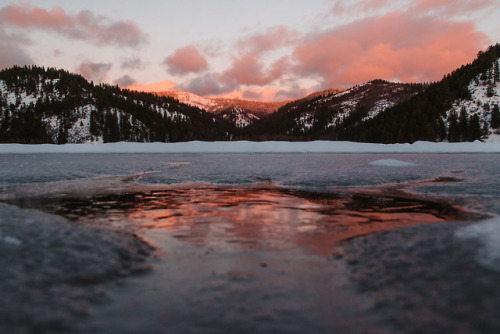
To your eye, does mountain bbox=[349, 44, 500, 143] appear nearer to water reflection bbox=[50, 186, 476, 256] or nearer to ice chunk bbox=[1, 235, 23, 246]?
water reflection bbox=[50, 186, 476, 256]

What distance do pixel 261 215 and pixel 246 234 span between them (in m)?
1.25

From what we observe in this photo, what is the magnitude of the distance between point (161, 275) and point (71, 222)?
2.81m

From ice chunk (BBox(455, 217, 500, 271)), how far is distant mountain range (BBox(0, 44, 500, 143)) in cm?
9199

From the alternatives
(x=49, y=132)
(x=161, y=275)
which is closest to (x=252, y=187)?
(x=161, y=275)

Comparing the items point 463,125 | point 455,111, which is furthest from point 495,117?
point 455,111

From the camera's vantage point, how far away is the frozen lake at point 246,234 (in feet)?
7.70

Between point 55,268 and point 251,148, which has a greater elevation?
point 251,148

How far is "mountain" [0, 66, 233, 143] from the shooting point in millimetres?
134125

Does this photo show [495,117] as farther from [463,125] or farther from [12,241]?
[12,241]

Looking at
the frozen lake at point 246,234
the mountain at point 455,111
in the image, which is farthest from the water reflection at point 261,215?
the mountain at point 455,111

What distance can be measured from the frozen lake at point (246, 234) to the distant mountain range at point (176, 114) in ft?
292

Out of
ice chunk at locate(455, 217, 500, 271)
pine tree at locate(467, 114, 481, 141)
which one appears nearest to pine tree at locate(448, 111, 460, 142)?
pine tree at locate(467, 114, 481, 141)

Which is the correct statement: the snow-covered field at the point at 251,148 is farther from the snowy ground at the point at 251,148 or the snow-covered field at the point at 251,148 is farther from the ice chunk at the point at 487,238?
the ice chunk at the point at 487,238

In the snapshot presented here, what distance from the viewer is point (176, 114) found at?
185m
